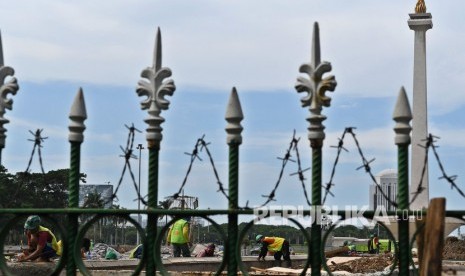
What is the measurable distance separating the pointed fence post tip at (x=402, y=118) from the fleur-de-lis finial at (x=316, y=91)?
1.33ft

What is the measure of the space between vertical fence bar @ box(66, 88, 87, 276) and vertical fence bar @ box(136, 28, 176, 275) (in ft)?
1.38

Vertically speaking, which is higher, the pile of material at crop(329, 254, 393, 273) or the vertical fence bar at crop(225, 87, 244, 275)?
the vertical fence bar at crop(225, 87, 244, 275)

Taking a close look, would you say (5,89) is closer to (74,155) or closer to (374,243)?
(74,155)

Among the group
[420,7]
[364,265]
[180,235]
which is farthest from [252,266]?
[420,7]

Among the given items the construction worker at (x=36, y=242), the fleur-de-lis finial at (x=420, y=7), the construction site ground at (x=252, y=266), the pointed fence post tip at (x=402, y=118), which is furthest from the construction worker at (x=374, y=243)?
the pointed fence post tip at (x=402, y=118)

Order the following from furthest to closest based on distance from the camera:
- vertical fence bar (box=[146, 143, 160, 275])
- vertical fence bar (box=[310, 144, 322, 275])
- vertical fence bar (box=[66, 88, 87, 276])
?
1. vertical fence bar (box=[66, 88, 87, 276])
2. vertical fence bar (box=[146, 143, 160, 275])
3. vertical fence bar (box=[310, 144, 322, 275])

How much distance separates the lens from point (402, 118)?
197 inches

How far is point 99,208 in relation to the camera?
555 centimetres

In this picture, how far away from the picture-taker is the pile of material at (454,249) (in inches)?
1121

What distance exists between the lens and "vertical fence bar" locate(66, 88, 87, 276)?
5566 millimetres

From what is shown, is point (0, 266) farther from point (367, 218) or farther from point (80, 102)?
point (367, 218)

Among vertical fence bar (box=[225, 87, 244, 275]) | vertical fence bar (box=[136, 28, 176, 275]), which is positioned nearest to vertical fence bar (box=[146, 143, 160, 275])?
vertical fence bar (box=[136, 28, 176, 275])

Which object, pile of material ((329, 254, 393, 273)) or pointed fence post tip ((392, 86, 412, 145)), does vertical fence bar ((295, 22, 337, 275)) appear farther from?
pile of material ((329, 254, 393, 273))

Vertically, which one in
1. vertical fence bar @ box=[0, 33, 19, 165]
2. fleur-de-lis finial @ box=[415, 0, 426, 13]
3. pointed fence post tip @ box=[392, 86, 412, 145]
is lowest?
pointed fence post tip @ box=[392, 86, 412, 145]
